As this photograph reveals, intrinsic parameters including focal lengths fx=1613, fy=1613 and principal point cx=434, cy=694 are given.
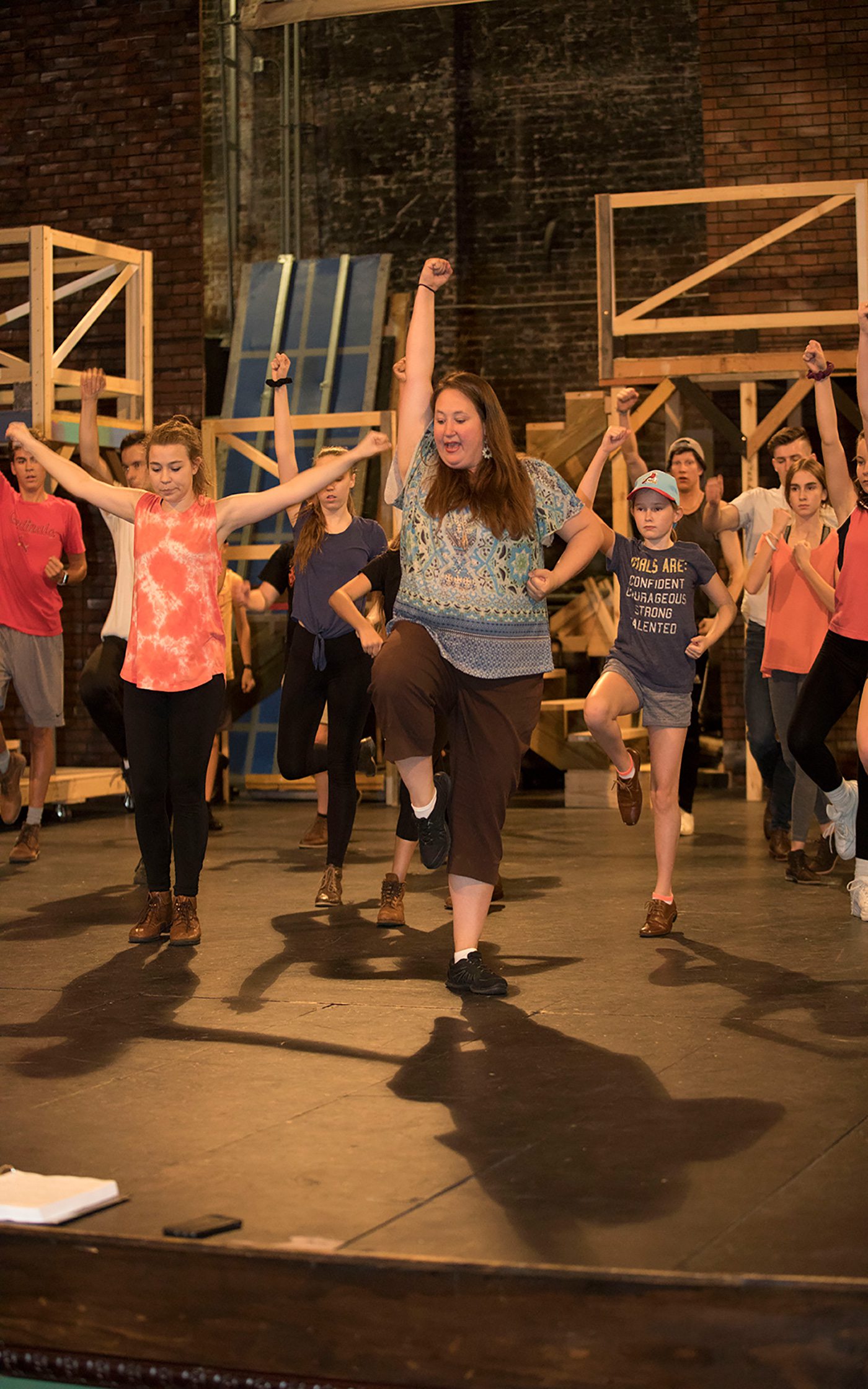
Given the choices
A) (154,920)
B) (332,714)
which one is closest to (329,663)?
(332,714)

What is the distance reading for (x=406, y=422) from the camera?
4.16 meters

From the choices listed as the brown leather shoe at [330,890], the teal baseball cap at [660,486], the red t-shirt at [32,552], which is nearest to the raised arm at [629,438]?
the teal baseball cap at [660,486]

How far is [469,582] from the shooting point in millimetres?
4051

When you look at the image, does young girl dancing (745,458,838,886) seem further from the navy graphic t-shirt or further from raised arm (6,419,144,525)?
raised arm (6,419,144,525)

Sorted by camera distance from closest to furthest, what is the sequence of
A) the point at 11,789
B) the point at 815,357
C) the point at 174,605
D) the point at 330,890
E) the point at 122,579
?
the point at 174,605, the point at 815,357, the point at 330,890, the point at 122,579, the point at 11,789

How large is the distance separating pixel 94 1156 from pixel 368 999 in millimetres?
1397

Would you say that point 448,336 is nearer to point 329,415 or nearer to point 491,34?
point 491,34

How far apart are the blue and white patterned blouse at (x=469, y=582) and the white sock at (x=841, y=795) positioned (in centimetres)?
194

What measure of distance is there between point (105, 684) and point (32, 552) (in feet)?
3.05

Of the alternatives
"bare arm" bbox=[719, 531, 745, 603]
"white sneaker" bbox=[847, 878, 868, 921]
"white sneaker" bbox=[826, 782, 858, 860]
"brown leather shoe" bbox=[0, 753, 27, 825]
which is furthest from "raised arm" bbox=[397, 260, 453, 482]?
"brown leather shoe" bbox=[0, 753, 27, 825]

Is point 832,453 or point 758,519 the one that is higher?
point 832,453

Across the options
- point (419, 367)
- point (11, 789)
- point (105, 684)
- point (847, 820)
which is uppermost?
point (419, 367)

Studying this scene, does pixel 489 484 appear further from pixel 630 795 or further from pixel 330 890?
pixel 330 890

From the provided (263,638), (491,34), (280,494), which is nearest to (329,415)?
(263,638)
